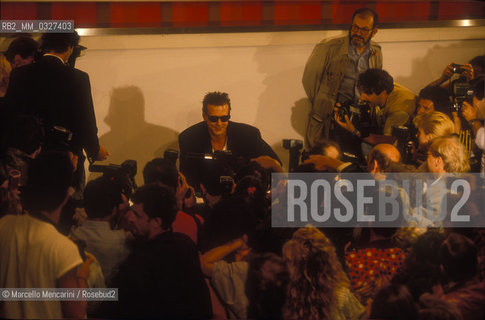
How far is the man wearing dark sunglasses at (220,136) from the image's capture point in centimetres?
306

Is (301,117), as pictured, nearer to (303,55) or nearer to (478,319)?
(303,55)

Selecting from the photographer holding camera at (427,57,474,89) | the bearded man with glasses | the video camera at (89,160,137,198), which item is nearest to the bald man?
the bearded man with glasses

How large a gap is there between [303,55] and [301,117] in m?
0.37

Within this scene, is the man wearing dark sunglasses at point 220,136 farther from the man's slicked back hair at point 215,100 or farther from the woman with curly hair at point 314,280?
the woman with curly hair at point 314,280

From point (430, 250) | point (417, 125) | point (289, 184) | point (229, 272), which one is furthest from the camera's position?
point (417, 125)

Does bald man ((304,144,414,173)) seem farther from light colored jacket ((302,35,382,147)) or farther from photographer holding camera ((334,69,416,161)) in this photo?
light colored jacket ((302,35,382,147))

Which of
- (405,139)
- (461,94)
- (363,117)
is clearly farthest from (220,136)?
(461,94)

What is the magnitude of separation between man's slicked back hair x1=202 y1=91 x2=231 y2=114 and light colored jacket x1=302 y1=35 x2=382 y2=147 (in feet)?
1.61

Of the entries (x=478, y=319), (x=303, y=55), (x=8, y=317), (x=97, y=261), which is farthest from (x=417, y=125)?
(x=8, y=317)

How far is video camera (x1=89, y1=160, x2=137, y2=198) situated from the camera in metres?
2.69

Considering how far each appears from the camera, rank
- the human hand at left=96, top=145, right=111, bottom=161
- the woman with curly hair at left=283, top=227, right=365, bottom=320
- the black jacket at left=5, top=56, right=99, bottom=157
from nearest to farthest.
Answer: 1. the woman with curly hair at left=283, top=227, right=365, bottom=320
2. the black jacket at left=5, top=56, right=99, bottom=157
3. the human hand at left=96, top=145, right=111, bottom=161

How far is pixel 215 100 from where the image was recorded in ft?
10.2

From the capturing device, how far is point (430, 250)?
2623 millimetres

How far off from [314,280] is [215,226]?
1.72 ft
